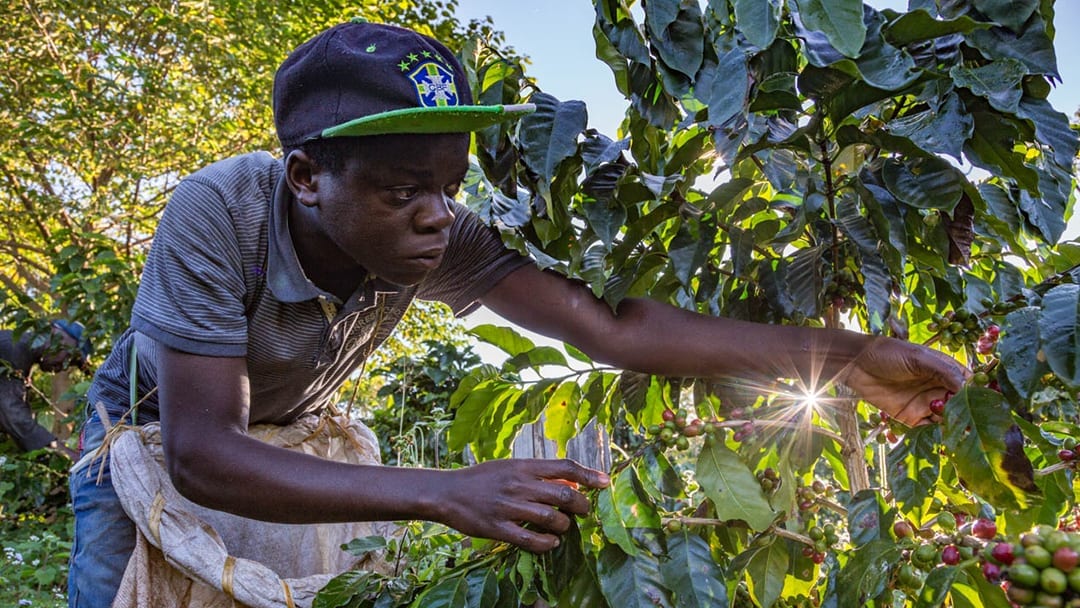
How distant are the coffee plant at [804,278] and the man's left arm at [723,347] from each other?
A: 0.15 feet

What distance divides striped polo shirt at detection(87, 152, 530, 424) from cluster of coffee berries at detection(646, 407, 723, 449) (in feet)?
1.59

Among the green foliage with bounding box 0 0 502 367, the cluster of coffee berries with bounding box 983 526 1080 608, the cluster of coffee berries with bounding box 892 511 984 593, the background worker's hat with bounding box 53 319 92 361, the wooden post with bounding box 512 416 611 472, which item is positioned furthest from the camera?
the green foliage with bounding box 0 0 502 367

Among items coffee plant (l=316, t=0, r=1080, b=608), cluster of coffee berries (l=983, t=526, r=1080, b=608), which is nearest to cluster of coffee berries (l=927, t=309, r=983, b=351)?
coffee plant (l=316, t=0, r=1080, b=608)

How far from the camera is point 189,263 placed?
4.82ft

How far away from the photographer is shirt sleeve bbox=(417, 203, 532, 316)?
1.69 meters

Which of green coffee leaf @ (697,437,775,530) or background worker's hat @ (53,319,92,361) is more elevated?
green coffee leaf @ (697,437,775,530)

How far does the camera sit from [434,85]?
1.36 m

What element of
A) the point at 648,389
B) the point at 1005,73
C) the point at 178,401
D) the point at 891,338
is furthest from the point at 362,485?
the point at 1005,73

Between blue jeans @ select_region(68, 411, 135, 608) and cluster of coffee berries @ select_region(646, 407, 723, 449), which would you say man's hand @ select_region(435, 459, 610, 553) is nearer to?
cluster of coffee berries @ select_region(646, 407, 723, 449)

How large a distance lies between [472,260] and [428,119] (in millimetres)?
512

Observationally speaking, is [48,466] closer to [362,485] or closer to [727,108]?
[362,485]

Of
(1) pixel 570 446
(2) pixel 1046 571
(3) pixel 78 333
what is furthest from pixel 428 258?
(3) pixel 78 333

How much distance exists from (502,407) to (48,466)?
226 inches

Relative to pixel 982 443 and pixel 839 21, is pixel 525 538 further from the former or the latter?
pixel 839 21
